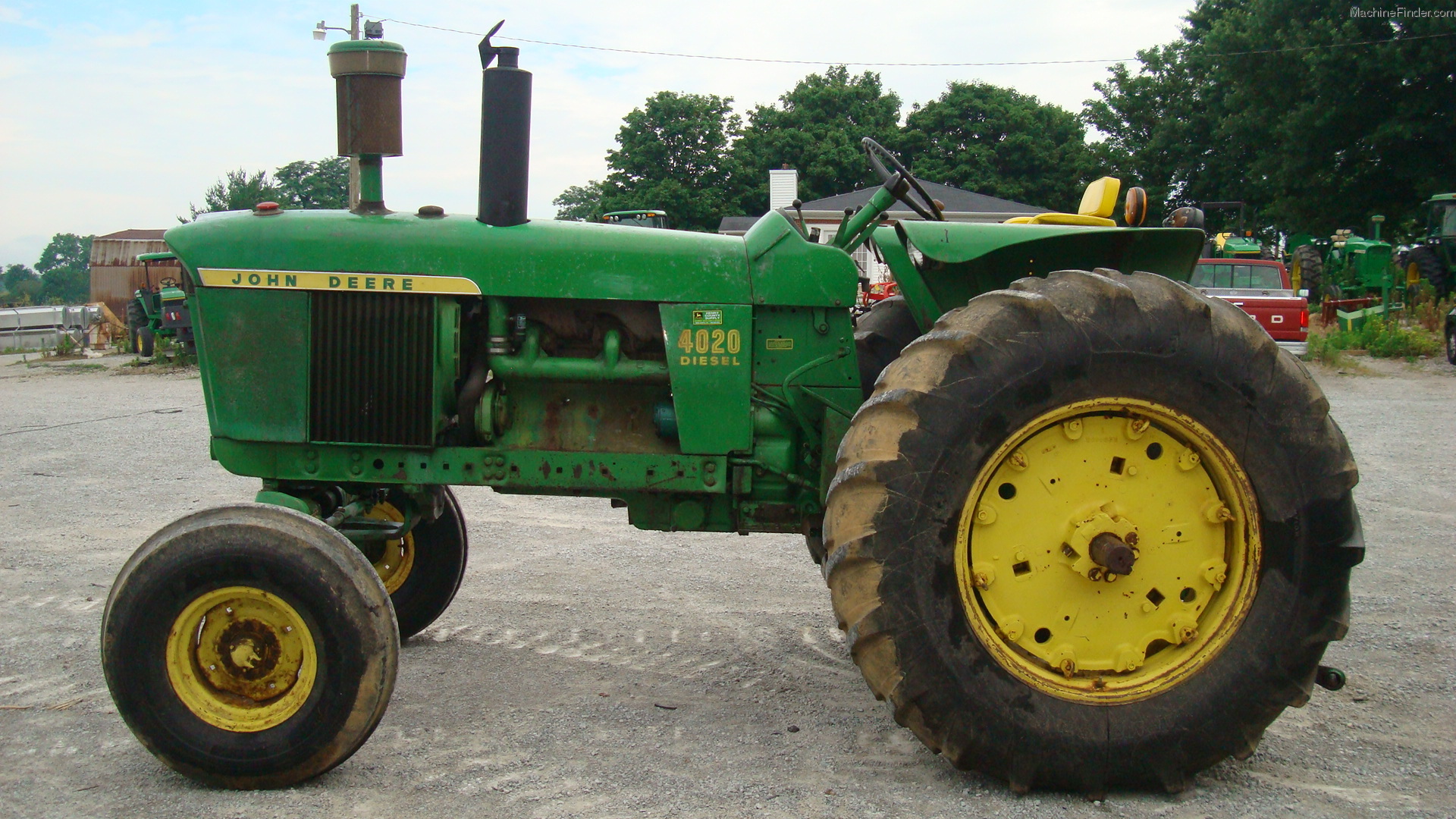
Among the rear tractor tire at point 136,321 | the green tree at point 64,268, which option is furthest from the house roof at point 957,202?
the green tree at point 64,268

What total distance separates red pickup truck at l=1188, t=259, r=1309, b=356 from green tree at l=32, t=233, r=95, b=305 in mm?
64172

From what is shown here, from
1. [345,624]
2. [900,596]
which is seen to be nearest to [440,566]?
[345,624]

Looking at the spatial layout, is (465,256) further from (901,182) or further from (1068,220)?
(1068,220)

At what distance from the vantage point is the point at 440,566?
4574mm

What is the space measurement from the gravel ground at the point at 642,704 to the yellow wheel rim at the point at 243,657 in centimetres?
24

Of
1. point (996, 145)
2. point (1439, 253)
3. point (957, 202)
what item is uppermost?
point (996, 145)

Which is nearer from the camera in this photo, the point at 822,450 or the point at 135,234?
the point at 822,450

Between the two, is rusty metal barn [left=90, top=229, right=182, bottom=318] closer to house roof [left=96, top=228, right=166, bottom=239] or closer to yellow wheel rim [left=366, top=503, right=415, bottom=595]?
house roof [left=96, top=228, right=166, bottom=239]

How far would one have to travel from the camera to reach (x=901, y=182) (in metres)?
3.98

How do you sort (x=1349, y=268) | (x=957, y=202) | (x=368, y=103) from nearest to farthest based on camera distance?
(x=368, y=103)
(x=1349, y=268)
(x=957, y=202)

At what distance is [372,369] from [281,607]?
2.89ft

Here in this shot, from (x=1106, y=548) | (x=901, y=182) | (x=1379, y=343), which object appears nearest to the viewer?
(x=1106, y=548)

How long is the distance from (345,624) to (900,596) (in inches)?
62.2

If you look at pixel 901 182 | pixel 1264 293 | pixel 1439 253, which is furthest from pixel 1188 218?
pixel 1439 253
